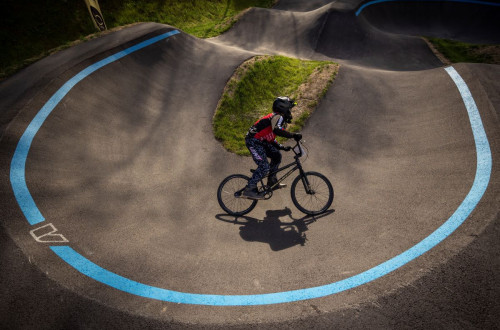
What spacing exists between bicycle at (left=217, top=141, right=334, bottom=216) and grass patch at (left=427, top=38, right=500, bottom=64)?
1395 centimetres

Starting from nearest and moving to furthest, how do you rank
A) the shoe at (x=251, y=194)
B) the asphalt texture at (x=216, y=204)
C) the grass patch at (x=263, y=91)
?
the asphalt texture at (x=216, y=204), the shoe at (x=251, y=194), the grass patch at (x=263, y=91)

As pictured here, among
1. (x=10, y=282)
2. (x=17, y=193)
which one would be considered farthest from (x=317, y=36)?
(x=10, y=282)

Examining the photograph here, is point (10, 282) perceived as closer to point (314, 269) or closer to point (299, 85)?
point (314, 269)

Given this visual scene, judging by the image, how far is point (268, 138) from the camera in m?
5.93

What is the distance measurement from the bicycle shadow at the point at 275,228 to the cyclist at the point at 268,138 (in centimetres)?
59

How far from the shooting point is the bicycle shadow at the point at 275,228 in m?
5.64

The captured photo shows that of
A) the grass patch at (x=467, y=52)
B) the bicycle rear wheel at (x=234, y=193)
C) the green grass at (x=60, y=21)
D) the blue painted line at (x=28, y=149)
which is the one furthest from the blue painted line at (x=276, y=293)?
the grass patch at (x=467, y=52)

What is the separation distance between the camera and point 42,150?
7.11m

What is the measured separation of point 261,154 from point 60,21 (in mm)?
17176

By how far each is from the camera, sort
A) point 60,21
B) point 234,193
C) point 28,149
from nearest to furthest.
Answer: point 234,193
point 28,149
point 60,21

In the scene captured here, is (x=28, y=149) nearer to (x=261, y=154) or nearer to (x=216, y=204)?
(x=216, y=204)

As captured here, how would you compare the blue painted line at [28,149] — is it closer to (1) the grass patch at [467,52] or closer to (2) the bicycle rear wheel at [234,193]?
(2) the bicycle rear wheel at [234,193]

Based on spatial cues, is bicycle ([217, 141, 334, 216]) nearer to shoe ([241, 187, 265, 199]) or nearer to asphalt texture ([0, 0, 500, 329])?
shoe ([241, 187, 265, 199])

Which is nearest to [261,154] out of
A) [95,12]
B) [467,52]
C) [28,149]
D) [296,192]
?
[296,192]
